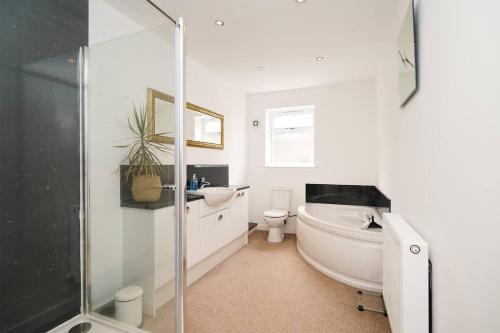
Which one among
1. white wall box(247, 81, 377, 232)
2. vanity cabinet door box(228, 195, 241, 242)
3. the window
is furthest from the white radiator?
the window

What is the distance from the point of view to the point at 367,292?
87.5 inches

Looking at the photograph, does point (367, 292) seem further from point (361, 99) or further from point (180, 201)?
point (361, 99)

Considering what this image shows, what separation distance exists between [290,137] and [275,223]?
164 centimetres

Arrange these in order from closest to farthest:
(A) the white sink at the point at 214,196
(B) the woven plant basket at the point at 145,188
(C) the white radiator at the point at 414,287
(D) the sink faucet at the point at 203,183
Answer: (C) the white radiator at the point at 414,287 < (B) the woven plant basket at the point at 145,188 < (A) the white sink at the point at 214,196 < (D) the sink faucet at the point at 203,183

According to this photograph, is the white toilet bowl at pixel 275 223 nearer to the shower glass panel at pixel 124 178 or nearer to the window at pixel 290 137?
the window at pixel 290 137

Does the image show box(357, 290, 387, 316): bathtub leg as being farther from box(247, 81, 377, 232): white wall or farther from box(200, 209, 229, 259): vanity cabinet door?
box(247, 81, 377, 232): white wall

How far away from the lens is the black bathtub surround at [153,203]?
1528 mm

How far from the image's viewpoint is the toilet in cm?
363

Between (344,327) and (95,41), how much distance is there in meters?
2.83

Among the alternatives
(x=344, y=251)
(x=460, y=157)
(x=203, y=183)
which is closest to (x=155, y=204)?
(x=203, y=183)

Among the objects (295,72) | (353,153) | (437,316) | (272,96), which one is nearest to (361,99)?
(353,153)

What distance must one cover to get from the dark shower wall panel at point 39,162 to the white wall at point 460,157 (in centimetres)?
209

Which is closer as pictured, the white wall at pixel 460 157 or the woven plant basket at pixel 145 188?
the white wall at pixel 460 157

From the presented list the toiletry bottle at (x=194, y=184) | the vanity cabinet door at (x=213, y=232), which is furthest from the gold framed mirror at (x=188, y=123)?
the vanity cabinet door at (x=213, y=232)
